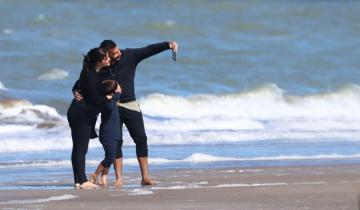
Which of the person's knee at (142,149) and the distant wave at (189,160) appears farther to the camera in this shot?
the distant wave at (189,160)

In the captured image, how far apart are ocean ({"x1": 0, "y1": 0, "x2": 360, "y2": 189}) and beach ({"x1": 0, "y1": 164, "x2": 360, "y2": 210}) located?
1.27 metres

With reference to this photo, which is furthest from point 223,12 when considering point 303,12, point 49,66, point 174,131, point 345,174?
point 345,174

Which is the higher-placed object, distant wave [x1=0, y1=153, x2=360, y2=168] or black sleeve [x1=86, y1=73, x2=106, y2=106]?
black sleeve [x1=86, y1=73, x2=106, y2=106]

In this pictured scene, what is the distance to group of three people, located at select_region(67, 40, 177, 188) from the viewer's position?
31.8 feet

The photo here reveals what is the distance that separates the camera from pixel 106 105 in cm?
977

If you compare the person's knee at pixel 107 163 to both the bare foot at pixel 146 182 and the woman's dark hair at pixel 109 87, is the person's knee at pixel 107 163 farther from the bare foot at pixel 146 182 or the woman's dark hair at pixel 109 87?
the woman's dark hair at pixel 109 87

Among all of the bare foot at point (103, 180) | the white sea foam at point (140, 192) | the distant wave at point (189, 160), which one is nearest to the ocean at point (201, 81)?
the distant wave at point (189, 160)

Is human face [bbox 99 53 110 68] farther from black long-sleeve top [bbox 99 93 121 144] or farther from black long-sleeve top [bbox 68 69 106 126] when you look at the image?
black long-sleeve top [bbox 99 93 121 144]

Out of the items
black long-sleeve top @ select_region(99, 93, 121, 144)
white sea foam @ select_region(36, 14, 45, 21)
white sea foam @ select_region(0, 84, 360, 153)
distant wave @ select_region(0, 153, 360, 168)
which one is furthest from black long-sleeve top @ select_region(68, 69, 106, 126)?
white sea foam @ select_region(36, 14, 45, 21)

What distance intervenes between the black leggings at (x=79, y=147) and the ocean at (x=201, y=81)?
33.2 inches

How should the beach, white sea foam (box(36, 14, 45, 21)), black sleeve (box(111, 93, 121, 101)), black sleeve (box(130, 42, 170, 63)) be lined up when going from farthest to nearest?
1. white sea foam (box(36, 14, 45, 21))
2. black sleeve (box(130, 42, 170, 63))
3. black sleeve (box(111, 93, 121, 101))
4. the beach

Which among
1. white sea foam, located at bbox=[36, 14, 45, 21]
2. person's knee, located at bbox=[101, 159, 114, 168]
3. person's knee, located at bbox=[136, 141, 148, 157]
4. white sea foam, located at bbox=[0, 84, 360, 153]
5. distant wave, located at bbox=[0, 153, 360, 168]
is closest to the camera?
person's knee, located at bbox=[101, 159, 114, 168]

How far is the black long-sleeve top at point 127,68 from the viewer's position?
32.4ft

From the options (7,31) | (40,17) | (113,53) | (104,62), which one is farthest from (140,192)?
(40,17)
